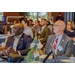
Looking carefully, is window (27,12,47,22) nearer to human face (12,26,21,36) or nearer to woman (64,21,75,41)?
woman (64,21,75,41)

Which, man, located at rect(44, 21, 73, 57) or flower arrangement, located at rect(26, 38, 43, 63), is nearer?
flower arrangement, located at rect(26, 38, 43, 63)

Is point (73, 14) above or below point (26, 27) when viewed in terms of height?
above

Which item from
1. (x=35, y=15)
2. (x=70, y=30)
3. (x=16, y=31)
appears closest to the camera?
(x=16, y=31)

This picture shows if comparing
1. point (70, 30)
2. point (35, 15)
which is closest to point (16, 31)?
point (70, 30)

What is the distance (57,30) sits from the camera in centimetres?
302

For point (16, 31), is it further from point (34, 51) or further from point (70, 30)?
point (70, 30)

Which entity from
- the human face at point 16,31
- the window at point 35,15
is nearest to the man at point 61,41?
the human face at point 16,31

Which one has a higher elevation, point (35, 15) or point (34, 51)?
point (35, 15)

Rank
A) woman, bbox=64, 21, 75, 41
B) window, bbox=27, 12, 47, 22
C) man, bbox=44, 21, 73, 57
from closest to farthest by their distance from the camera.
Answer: man, bbox=44, 21, 73, 57 → woman, bbox=64, 21, 75, 41 → window, bbox=27, 12, 47, 22

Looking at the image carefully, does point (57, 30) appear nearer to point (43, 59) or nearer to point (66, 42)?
point (66, 42)

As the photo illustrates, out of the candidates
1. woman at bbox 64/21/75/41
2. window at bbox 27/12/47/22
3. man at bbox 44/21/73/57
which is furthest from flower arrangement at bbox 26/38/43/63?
window at bbox 27/12/47/22

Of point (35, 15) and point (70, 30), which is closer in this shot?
point (70, 30)
